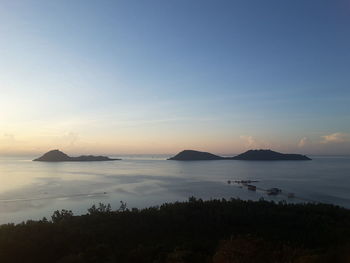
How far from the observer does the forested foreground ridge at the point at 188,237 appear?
11.3 metres

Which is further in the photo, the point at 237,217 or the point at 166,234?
the point at 237,217

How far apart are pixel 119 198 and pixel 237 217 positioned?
37607mm

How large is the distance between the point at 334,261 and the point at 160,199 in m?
48.7

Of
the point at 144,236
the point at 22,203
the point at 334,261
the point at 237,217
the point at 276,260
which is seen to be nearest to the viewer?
the point at 334,261

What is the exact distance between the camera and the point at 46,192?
6725 cm

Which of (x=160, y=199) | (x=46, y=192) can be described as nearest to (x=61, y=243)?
(x=160, y=199)

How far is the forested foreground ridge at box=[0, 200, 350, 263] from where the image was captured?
1132 centimetres

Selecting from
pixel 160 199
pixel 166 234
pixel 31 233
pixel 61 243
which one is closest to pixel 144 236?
pixel 166 234

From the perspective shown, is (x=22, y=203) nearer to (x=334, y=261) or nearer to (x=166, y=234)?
(x=166, y=234)

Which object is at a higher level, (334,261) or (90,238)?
(334,261)

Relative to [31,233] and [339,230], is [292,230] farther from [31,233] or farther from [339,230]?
[31,233]

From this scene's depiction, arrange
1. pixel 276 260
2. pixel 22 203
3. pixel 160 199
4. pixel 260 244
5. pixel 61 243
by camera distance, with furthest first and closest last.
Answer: pixel 160 199, pixel 22 203, pixel 61 243, pixel 260 244, pixel 276 260

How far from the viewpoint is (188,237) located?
1858 cm

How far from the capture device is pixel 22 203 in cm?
5350
